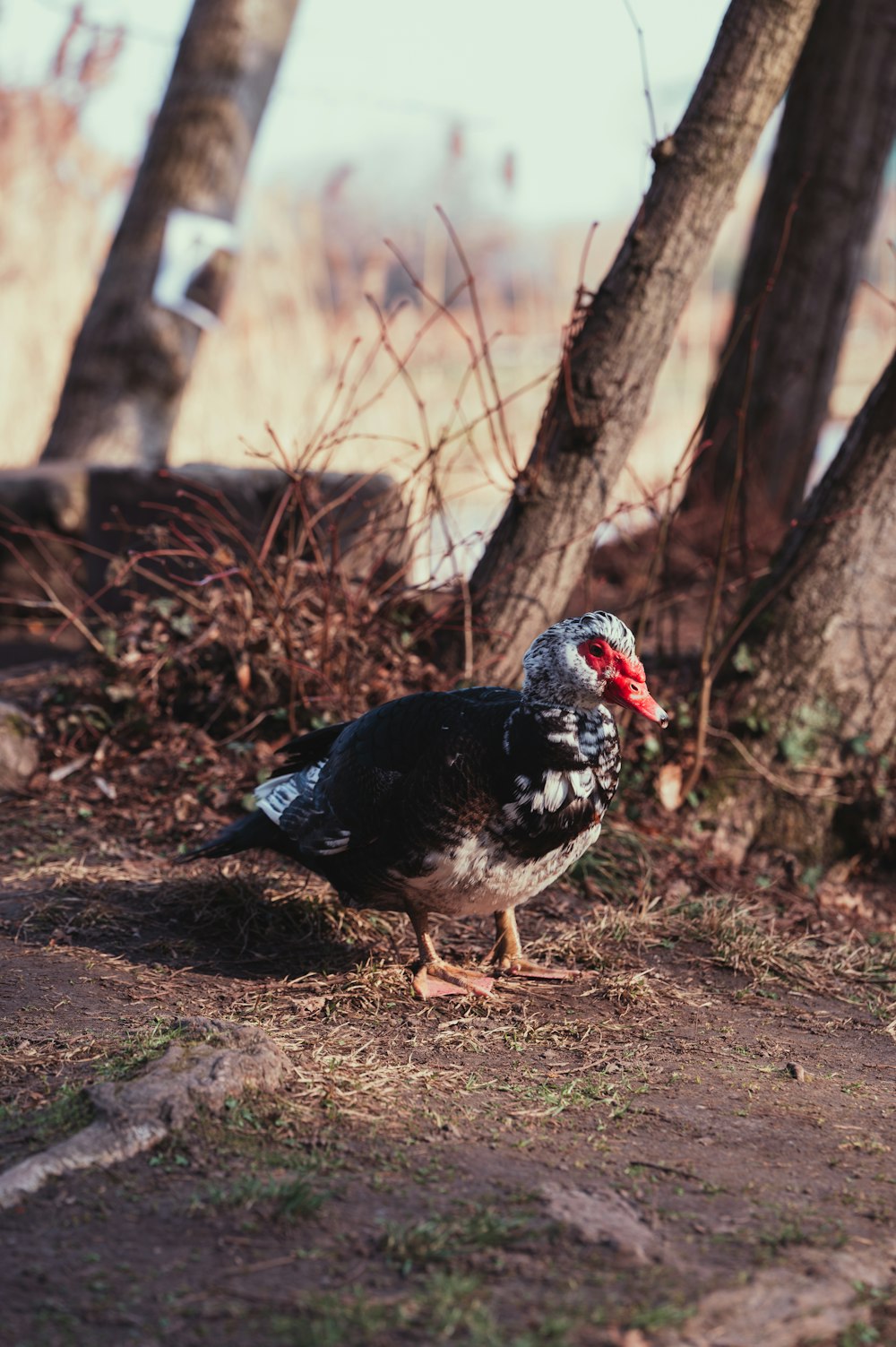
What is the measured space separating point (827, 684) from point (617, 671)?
1.73 m

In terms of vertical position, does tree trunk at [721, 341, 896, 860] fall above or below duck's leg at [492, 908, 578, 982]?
above

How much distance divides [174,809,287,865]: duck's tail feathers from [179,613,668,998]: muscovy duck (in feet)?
0.82

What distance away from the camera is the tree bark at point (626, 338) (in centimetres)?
423

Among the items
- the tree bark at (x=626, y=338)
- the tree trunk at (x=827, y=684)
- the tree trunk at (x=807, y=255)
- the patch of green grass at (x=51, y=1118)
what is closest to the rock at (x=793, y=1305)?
the patch of green grass at (x=51, y=1118)

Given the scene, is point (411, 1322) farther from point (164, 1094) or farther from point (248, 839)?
point (248, 839)

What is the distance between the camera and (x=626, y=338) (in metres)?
4.34

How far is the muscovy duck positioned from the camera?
2969mm

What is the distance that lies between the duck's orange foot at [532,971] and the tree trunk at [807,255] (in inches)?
118

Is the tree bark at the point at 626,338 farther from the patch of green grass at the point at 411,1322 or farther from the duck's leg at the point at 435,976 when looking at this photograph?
the patch of green grass at the point at 411,1322

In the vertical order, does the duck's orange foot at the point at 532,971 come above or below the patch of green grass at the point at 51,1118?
above

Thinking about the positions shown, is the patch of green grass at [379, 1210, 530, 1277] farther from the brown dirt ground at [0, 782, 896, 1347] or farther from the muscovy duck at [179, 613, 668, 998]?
the muscovy duck at [179, 613, 668, 998]

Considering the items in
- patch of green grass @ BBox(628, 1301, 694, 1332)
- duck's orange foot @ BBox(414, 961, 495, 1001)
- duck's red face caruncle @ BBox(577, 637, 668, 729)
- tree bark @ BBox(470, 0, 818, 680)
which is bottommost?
duck's orange foot @ BBox(414, 961, 495, 1001)

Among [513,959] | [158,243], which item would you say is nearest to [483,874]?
[513,959]

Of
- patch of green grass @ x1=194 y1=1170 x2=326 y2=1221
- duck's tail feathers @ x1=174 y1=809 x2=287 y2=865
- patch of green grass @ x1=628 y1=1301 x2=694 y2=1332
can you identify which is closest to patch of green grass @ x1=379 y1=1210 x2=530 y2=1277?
patch of green grass @ x1=194 y1=1170 x2=326 y2=1221
